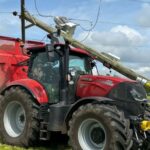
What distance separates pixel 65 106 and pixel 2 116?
5.77ft

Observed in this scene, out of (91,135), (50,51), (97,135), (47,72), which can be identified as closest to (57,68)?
(47,72)

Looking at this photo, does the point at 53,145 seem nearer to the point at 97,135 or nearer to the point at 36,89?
the point at 36,89

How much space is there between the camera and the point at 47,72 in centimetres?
958

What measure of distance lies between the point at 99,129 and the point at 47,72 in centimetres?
216

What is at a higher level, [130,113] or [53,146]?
[130,113]

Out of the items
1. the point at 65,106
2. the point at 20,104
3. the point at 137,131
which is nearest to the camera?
the point at 137,131

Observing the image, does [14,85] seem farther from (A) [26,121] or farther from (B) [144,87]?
(B) [144,87]

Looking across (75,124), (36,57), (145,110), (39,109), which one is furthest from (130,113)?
(36,57)

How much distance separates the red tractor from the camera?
7773 mm

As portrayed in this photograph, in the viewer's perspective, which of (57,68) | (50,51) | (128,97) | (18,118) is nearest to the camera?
(128,97)

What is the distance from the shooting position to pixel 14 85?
9875 millimetres

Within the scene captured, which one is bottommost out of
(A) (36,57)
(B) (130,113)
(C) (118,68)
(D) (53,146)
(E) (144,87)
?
(D) (53,146)

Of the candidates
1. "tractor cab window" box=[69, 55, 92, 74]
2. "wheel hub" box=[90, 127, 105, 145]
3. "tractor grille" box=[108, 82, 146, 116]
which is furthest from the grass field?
"tractor grille" box=[108, 82, 146, 116]

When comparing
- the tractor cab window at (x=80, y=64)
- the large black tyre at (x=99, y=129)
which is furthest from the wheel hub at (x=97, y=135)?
the tractor cab window at (x=80, y=64)
